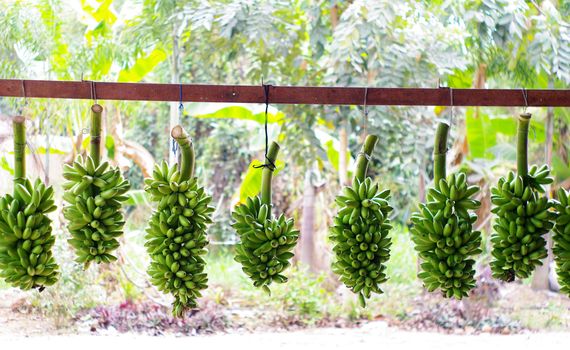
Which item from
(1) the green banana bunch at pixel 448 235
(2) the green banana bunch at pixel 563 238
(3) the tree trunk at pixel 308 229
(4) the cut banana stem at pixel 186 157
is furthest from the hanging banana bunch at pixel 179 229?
(3) the tree trunk at pixel 308 229

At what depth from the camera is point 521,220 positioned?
1.40m

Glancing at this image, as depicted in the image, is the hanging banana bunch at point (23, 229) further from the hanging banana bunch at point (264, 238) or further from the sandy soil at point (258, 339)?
the sandy soil at point (258, 339)

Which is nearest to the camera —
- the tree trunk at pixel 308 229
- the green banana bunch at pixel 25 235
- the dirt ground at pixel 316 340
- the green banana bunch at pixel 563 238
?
the green banana bunch at pixel 25 235

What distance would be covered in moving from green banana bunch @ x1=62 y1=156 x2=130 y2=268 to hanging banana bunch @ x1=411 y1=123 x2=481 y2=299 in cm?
57

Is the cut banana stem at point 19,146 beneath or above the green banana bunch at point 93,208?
above

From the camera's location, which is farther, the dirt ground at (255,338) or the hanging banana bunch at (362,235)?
the dirt ground at (255,338)

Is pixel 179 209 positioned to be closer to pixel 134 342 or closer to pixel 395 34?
pixel 395 34

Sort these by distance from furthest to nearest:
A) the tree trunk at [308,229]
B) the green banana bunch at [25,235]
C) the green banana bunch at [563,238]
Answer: the tree trunk at [308,229] → the green banana bunch at [563,238] → the green banana bunch at [25,235]

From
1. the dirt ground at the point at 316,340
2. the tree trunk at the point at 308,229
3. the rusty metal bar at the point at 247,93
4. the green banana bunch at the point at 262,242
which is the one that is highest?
the rusty metal bar at the point at 247,93

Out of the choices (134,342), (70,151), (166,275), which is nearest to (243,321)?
(134,342)

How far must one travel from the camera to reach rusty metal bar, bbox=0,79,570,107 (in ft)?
4.47

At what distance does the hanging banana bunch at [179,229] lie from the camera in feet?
4.36

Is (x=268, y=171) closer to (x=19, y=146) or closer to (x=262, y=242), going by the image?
(x=262, y=242)

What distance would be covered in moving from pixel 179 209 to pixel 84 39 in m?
2.90
